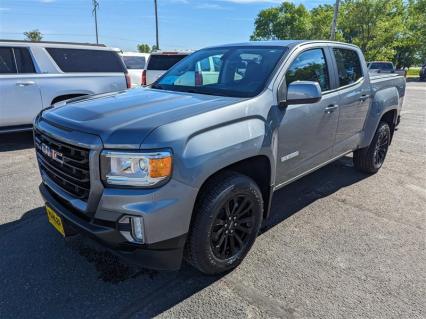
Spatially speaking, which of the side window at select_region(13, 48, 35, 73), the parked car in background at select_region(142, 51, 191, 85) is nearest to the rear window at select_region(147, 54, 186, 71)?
the parked car in background at select_region(142, 51, 191, 85)

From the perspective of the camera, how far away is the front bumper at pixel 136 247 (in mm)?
2184

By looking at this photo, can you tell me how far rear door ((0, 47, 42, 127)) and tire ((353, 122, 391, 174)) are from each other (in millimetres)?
5710

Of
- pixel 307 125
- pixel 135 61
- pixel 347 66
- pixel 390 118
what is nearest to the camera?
pixel 307 125

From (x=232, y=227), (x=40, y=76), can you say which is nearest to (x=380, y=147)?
(x=232, y=227)

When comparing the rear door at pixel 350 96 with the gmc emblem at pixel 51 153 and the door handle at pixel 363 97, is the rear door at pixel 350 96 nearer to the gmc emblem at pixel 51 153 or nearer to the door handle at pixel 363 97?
the door handle at pixel 363 97

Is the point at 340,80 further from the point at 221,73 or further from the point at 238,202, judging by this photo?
the point at 238,202

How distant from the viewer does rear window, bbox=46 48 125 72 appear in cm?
667

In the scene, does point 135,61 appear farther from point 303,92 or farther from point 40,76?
point 303,92

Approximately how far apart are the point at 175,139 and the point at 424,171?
16.5 ft

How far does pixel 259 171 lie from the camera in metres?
2.99

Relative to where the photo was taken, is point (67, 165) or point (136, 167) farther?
point (67, 165)

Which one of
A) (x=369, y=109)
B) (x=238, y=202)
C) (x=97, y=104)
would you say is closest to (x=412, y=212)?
(x=369, y=109)

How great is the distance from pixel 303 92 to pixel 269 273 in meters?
1.55

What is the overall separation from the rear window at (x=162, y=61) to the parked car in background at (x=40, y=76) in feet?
8.03
